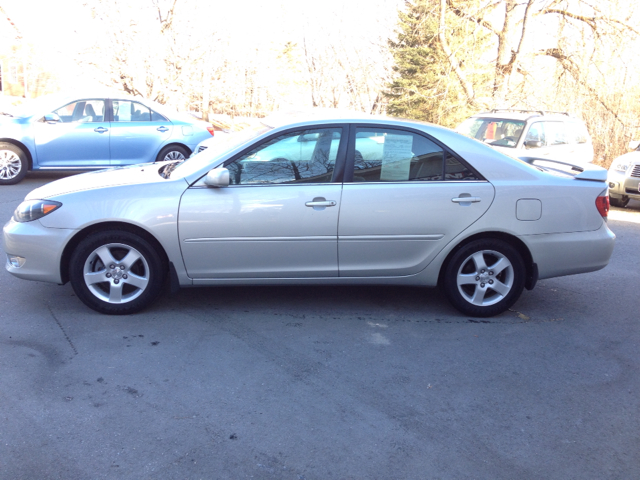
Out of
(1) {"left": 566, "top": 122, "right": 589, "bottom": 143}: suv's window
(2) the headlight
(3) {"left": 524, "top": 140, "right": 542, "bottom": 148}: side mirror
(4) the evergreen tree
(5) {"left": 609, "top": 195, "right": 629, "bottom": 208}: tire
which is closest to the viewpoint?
(2) the headlight

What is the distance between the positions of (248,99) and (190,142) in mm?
11917

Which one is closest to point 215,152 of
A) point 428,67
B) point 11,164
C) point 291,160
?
point 291,160

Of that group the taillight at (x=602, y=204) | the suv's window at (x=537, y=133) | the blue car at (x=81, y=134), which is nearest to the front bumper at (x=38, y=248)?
the taillight at (x=602, y=204)

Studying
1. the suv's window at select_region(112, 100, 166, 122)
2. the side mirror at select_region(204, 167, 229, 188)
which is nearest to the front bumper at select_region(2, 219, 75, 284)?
the side mirror at select_region(204, 167, 229, 188)

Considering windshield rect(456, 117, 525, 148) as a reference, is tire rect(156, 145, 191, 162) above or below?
below

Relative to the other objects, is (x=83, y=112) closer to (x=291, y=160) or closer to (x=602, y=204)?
(x=291, y=160)

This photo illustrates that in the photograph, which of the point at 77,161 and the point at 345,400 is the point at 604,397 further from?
the point at 77,161

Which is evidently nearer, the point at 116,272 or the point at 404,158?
the point at 116,272

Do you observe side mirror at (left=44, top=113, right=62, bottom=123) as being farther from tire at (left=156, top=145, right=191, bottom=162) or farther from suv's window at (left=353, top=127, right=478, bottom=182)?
suv's window at (left=353, top=127, right=478, bottom=182)

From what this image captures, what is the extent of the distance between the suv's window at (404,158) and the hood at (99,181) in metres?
1.65

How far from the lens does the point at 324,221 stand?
481 cm

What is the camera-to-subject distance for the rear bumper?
506 centimetres

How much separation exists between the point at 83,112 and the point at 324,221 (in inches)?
303

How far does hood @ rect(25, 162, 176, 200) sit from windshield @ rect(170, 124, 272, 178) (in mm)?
200
